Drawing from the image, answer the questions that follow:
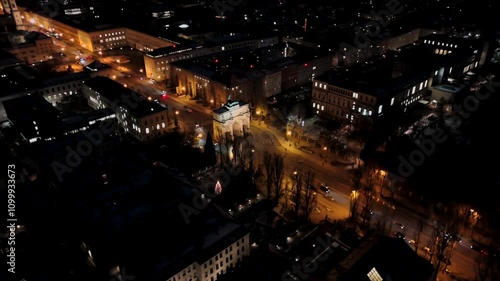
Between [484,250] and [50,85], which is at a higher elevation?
[50,85]

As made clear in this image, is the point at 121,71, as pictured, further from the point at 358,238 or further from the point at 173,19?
the point at 358,238

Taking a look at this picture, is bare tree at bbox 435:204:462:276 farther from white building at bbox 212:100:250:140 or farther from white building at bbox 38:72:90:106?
white building at bbox 38:72:90:106

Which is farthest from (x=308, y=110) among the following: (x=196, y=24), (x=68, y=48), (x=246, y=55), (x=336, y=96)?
(x=68, y=48)

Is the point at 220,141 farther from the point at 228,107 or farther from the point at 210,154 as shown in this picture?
the point at 228,107

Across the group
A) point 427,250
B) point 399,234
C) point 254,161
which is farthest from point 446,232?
point 254,161

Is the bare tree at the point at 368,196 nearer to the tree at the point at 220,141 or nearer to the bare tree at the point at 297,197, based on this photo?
the bare tree at the point at 297,197

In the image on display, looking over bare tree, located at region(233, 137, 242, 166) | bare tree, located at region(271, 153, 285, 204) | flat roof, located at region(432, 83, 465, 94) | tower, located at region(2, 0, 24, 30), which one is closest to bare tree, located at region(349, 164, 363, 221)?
bare tree, located at region(271, 153, 285, 204)
